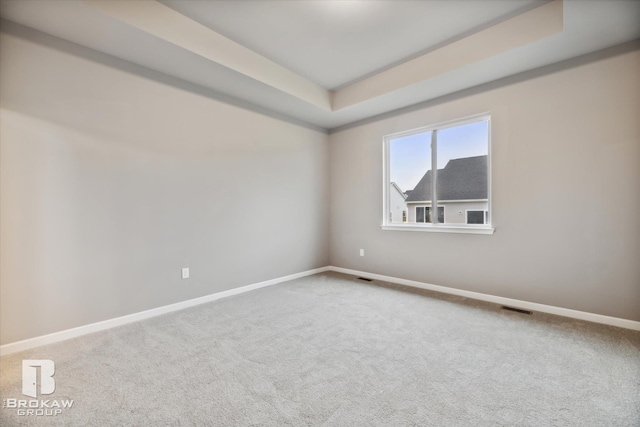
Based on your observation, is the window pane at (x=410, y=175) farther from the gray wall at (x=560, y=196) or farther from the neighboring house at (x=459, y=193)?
the gray wall at (x=560, y=196)

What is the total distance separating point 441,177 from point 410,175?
46 cm

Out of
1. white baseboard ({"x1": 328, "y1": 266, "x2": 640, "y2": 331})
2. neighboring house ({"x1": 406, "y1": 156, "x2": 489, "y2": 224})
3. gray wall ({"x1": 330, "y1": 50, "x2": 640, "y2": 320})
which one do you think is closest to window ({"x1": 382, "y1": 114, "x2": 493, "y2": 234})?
neighboring house ({"x1": 406, "y1": 156, "x2": 489, "y2": 224})

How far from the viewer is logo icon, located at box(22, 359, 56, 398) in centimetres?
163

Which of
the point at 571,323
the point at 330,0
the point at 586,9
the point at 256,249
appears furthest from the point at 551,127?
the point at 256,249

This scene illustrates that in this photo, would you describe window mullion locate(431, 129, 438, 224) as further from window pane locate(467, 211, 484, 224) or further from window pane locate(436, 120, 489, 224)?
window pane locate(467, 211, 484, 224)

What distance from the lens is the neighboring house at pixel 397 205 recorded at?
13.6ft

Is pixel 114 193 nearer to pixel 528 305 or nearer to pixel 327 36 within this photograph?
pixel 327 36

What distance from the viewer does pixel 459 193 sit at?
139 inches

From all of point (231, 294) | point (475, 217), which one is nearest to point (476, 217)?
point (475, 217)

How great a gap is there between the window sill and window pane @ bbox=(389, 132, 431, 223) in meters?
0.18

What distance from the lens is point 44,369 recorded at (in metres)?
1.87

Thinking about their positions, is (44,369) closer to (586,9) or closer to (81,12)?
(81,12)

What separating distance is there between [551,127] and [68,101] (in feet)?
15.2

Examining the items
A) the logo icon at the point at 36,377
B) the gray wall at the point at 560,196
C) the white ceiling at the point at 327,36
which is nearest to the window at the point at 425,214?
the gray wall at the point at 560,196
